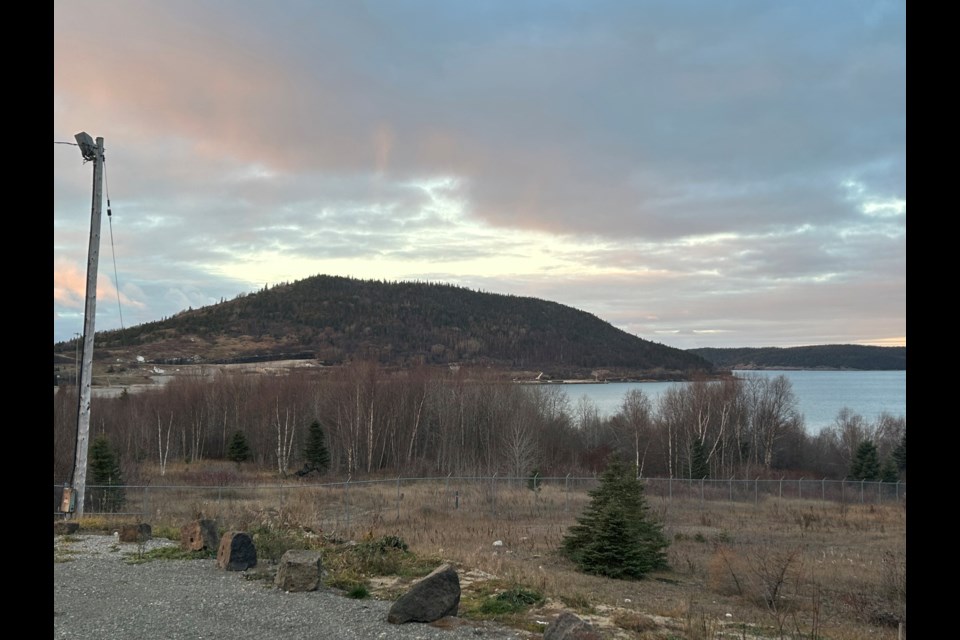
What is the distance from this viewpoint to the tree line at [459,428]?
5612cm

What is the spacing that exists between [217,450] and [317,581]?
192ft

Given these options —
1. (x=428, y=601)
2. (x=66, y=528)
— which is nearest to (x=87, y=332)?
(x=66, y=528)

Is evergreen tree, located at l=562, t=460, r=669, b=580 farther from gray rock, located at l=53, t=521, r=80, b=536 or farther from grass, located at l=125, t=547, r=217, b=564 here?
gray rock, located at l=53, t=521, r=80, b=536

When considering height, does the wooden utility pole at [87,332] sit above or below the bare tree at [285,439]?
above

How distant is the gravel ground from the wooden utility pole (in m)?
4.32

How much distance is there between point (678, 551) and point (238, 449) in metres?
46.7

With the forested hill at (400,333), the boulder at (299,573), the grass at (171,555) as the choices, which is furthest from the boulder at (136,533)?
the forested hill at (400,333)

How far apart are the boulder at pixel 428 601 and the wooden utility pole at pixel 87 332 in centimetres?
1030

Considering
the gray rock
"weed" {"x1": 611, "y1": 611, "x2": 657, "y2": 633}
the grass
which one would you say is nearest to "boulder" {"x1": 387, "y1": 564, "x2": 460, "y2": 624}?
"weed" {"x1": 611, "y1": 611, "x2": 657, "y2": 633}

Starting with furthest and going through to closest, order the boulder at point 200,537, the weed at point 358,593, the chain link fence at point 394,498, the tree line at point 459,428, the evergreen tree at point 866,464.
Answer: the tree line at point 459,428
the evergreen tree at point 866,464
the chain link fence at point 394,498
the boulder at point 200,537
the weed at point 358,593

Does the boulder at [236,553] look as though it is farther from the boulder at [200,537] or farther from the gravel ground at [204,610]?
the boulder at [200,537]
